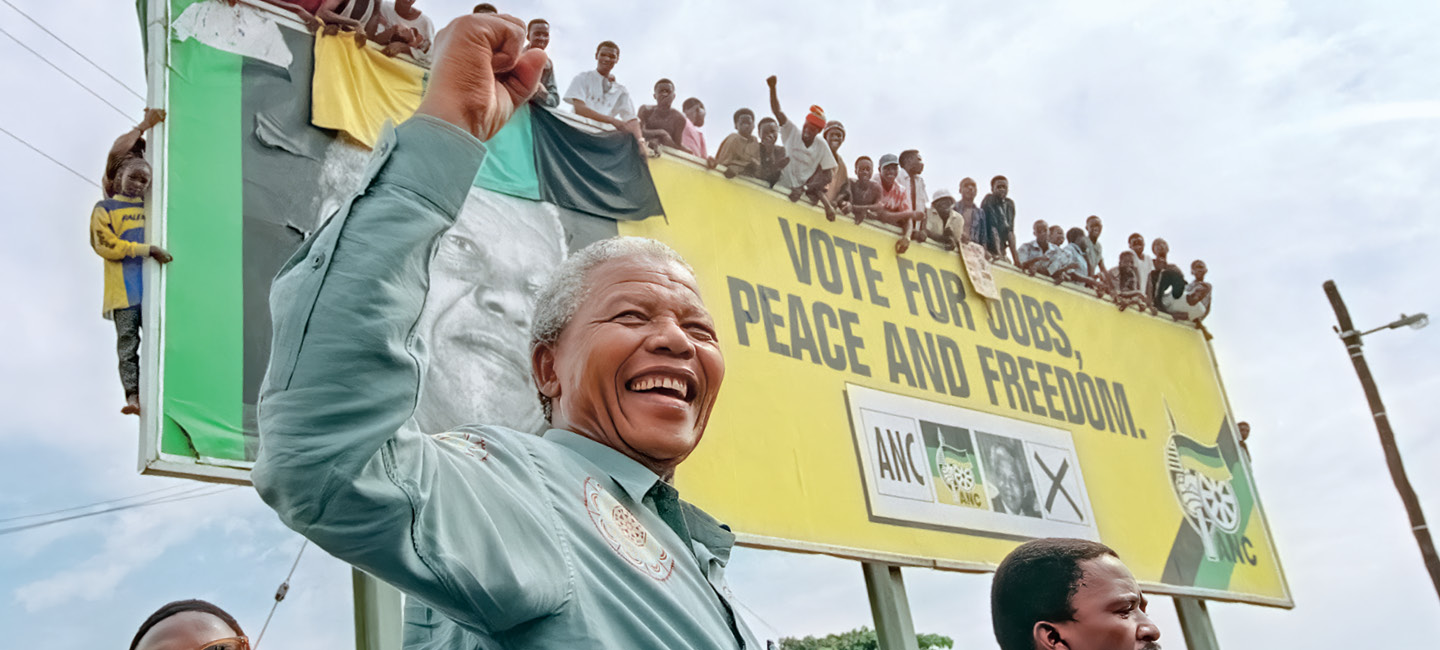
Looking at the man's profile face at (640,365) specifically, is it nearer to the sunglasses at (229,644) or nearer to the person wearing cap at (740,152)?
the sunglasses at (229,644)

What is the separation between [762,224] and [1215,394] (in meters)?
5.12

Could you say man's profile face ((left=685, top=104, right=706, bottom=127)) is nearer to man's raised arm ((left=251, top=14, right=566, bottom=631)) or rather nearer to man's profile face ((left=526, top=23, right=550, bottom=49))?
man's profile face ((left=526, top=23, right=550, bottom=49))

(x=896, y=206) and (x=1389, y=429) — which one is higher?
(x=896, y=206)

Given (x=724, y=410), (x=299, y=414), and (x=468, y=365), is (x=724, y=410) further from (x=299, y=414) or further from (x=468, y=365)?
(x=299, y=414)

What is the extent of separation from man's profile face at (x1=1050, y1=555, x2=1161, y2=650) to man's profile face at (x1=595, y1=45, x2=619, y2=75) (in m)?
4.70

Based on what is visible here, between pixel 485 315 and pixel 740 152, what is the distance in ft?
7.43

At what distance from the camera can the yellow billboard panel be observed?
6.08 m

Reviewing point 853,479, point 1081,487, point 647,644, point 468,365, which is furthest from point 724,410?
point 647,644

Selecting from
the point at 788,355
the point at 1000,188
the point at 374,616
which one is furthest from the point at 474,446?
the point at 1000,188

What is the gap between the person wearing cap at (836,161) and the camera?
750 cm

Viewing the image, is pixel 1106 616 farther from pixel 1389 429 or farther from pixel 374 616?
pixel 1389 429

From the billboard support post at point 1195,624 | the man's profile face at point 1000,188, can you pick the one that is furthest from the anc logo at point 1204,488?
the man's profile face at point 1000,188

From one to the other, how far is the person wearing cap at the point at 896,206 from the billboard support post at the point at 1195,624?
322 cm

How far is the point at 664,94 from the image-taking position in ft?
22.1
